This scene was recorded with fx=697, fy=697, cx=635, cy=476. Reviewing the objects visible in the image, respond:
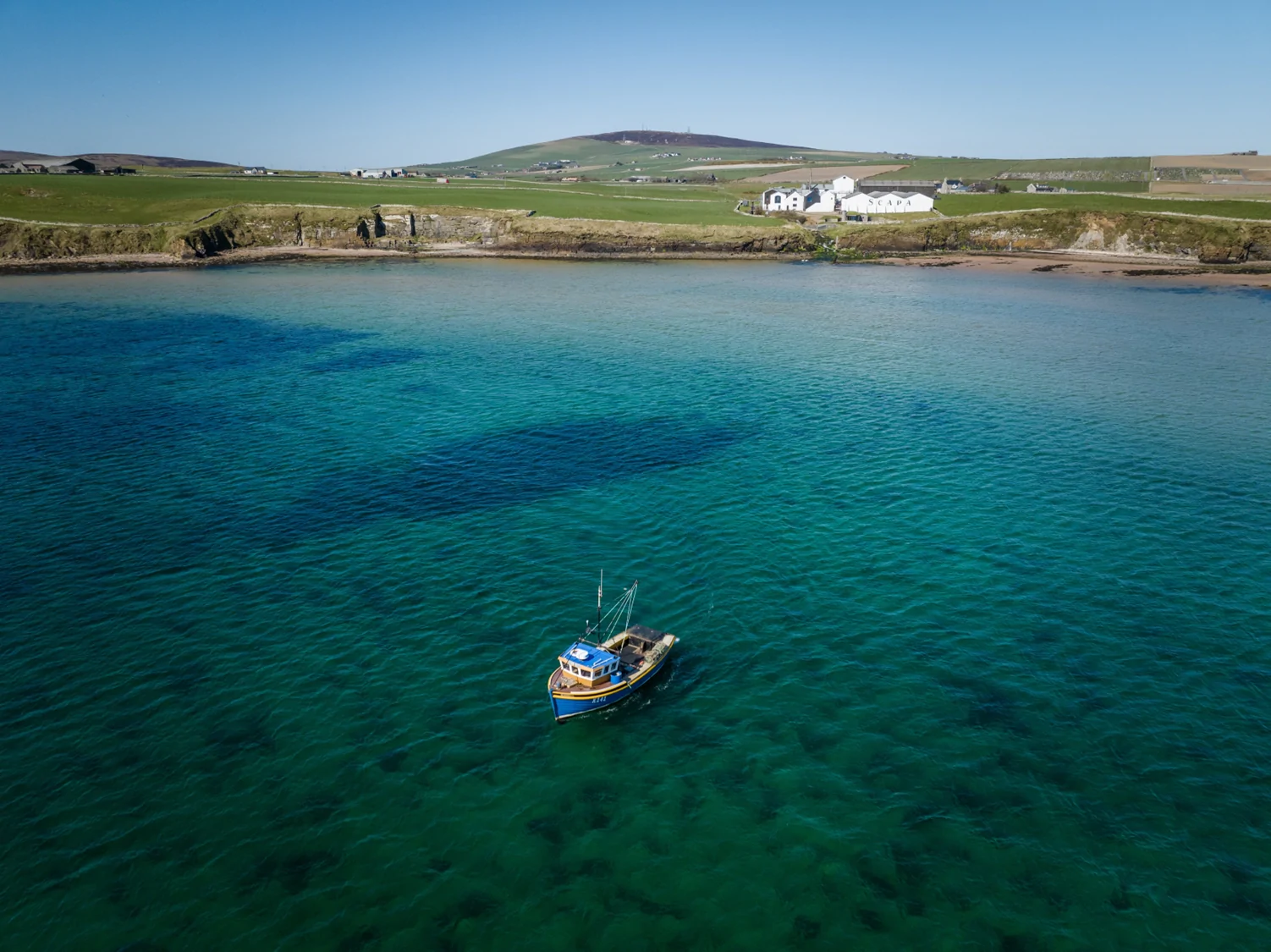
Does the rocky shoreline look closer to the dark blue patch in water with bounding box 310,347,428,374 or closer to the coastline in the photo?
the coastline

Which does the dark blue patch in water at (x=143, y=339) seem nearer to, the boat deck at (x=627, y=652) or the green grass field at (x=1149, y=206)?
the boat deck at (x=627, y=652)

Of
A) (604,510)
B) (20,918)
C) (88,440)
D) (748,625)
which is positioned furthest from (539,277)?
(20,918)

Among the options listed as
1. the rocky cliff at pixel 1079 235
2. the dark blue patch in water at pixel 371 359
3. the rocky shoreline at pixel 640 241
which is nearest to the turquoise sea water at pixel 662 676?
the dark blue patch in water at pixel 371 359

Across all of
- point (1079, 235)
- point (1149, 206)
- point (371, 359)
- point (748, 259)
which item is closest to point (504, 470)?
point (371, 359)

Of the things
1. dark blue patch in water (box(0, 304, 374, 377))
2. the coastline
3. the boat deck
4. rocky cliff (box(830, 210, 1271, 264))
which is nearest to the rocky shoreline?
rocky cliff (box(830, 210, 1271, 264))

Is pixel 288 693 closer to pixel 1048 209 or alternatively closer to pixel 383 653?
pixel 383 653

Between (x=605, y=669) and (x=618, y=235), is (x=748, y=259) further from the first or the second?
(x=605, y=669)
